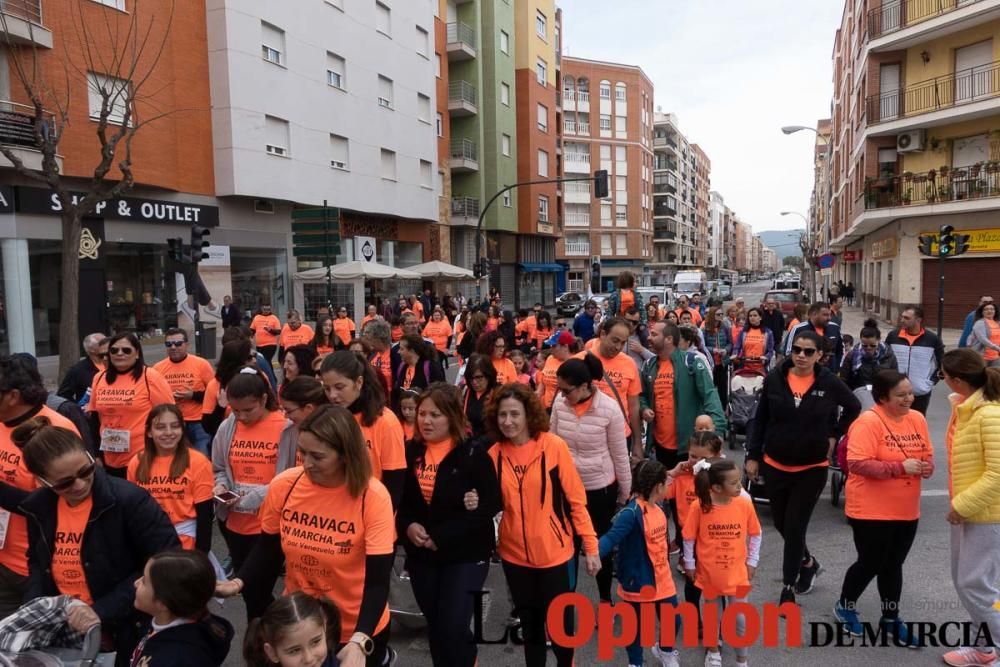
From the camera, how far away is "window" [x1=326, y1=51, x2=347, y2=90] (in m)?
24.9

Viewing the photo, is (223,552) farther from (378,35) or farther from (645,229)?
(645,229)

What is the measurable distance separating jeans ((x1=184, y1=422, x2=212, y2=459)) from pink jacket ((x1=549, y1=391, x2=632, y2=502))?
10.9ft

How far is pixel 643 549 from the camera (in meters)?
3.97

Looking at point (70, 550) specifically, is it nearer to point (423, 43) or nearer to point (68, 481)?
point (68, 481)

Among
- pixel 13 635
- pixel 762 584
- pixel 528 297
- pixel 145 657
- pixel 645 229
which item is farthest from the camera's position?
pixel 645 229

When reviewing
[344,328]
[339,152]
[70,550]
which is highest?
[339,152]

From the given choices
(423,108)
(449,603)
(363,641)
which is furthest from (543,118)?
(363,641)

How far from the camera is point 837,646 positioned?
164 inches

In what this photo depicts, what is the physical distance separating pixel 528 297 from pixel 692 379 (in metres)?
39.5

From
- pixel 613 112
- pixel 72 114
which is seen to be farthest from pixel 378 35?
pixel 613 112

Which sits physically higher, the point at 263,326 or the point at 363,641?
the point at 263,326

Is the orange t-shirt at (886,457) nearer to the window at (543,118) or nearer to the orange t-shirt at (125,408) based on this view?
the orange t-shirt at (125,408)

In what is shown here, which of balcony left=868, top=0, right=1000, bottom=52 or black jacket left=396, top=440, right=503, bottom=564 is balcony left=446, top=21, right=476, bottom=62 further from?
black jacket left=396, top=440, right=503, bottom=564

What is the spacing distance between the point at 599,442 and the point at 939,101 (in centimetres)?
2635
